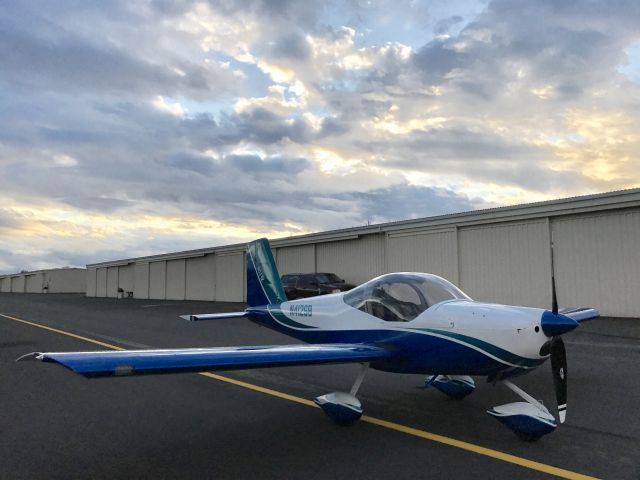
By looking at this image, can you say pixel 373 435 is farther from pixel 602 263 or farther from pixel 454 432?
pixel 602 263

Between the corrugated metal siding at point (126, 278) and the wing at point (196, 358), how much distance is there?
49.7 meters

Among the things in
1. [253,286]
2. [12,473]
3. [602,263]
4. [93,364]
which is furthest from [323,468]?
[602,263]

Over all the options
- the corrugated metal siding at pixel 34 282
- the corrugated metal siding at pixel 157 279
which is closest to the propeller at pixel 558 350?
the corrugated metal siding at pixel 157 279

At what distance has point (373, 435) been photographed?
489cm

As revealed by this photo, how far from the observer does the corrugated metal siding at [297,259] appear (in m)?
28.7

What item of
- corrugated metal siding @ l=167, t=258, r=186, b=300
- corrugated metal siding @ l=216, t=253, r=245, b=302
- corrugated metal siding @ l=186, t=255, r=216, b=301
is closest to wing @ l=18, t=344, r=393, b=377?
corrugated metal siding @ l=216, t=253, r=245, b=302

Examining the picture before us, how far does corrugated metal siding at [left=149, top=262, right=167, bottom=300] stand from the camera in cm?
4375

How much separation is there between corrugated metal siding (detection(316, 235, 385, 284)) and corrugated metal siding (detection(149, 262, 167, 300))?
20969 mm

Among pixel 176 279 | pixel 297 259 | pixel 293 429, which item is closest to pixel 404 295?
pixel 293 429

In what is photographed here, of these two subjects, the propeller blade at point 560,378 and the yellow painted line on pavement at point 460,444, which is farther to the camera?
the propeller blade at point 560,378

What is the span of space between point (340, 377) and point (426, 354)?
8.50 feet

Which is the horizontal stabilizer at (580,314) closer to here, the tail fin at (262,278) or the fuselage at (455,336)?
the fuselage at (455,336)

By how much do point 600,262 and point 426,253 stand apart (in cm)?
709

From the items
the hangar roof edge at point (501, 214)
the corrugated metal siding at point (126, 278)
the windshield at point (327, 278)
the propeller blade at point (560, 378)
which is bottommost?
the propeller blade at point (560, 378)
